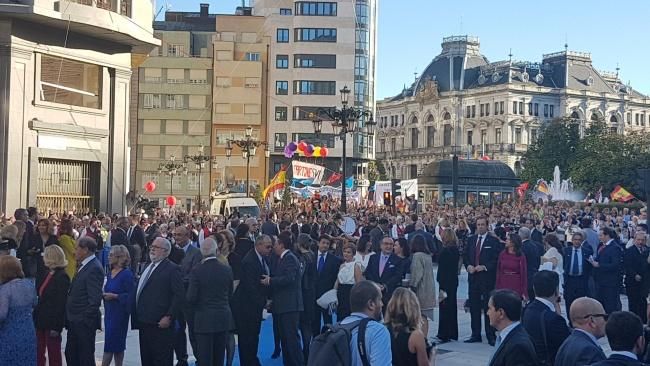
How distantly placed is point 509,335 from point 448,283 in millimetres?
7097

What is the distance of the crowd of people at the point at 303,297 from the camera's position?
235 inches

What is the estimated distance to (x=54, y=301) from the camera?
9133mm

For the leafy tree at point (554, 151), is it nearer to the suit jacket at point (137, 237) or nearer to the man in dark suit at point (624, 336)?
A: the suit jacket at point (137, 237)

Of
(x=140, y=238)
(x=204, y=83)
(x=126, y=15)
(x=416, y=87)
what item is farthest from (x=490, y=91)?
(x=140, y=238)

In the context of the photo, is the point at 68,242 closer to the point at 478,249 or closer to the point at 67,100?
the point at 478,249

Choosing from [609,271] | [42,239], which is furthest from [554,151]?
[42,239]

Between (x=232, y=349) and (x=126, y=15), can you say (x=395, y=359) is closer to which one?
(x=232, y=349)

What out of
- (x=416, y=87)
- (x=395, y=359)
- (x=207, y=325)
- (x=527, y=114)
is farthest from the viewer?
(x=416, y=87)

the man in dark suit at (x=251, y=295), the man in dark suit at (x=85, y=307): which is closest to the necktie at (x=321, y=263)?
the man in dark suit at (x=251, y=295)

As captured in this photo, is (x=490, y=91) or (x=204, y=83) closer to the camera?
(x=204, y=83)

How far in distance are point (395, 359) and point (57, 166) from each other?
72.9 feet

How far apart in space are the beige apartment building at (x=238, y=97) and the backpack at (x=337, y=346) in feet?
204

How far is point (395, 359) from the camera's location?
600 cm

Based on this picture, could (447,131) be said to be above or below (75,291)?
above
